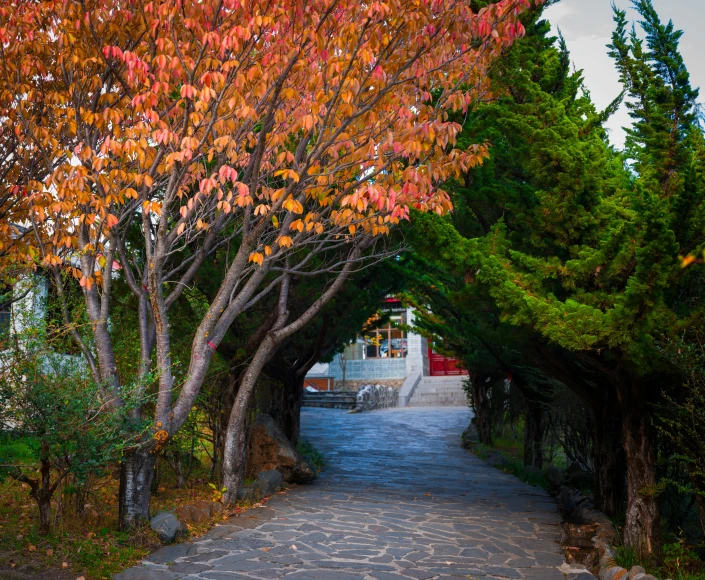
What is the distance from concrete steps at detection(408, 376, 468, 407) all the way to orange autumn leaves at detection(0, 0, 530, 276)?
2384 centimetres

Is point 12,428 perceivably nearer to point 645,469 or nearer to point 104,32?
point 104,32

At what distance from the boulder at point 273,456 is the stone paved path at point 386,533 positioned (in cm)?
40

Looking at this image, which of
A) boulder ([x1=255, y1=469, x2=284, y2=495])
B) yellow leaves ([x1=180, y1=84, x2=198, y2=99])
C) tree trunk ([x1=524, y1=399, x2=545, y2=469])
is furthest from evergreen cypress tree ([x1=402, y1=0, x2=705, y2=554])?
tree trunk ([x1=524, y1=399, x2=545, y2=469])

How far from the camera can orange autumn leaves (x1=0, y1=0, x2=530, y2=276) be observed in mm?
6781

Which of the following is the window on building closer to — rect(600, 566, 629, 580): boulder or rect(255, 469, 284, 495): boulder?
rect(255, 469, 284, 495): boulder

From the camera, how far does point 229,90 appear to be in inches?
296

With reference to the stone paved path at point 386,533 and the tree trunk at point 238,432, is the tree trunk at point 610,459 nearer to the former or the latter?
the stone paved path at point 386,533

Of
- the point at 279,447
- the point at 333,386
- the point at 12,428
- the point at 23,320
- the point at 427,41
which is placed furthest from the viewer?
the point at 333,386

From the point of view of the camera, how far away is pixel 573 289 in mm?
7445

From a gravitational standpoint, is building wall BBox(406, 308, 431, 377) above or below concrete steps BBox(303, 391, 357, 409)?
above

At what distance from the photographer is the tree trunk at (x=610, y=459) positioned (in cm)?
888

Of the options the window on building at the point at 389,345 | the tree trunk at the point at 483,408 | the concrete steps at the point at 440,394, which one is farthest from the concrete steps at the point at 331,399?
the tree trunk at the point at 483,408

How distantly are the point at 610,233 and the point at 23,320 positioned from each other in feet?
21.9

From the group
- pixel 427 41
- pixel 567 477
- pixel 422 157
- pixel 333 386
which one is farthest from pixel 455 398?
pixel 427 41
